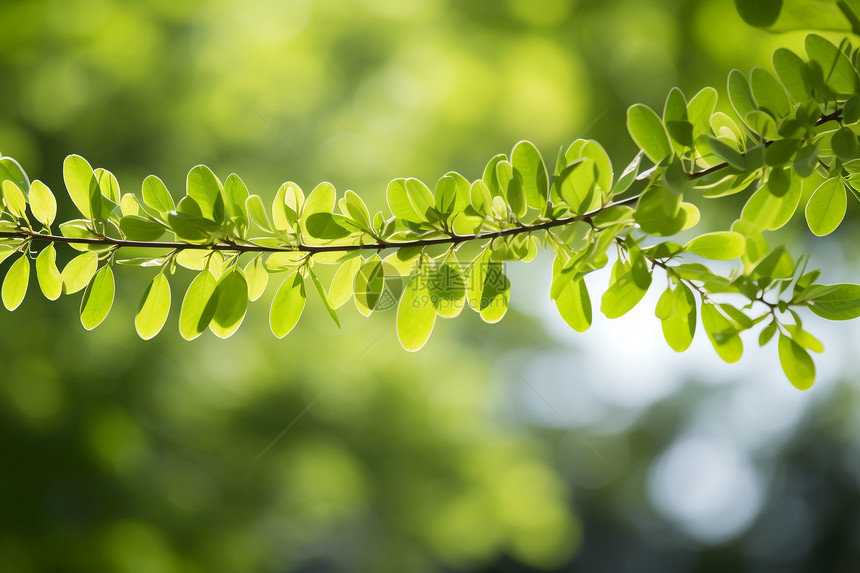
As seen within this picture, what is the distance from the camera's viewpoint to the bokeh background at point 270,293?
2764 millimetres

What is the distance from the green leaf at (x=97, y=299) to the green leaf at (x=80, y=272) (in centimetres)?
1

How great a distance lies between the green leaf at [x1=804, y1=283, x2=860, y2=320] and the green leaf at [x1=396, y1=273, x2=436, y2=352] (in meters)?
0.31

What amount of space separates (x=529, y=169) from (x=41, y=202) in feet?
1.49

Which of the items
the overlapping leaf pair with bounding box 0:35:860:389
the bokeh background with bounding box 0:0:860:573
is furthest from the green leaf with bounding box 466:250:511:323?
the bokeh background with bounding box 0:0:860:573

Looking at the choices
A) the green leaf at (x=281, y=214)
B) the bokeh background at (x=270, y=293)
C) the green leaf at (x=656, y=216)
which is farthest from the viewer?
the bokeh background at (x=270, y=293)

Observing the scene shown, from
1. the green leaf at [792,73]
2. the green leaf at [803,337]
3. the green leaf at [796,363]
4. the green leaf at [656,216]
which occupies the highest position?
the green leaf at [792,73]

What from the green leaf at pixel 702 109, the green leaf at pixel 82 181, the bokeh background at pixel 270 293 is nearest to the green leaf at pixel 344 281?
the green leaf at pixel 82 181

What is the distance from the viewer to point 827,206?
1.72ft

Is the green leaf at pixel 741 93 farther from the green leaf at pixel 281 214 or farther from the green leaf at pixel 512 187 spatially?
the green leaf at pixel 281 214

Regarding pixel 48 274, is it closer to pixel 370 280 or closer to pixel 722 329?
pixel 370 280

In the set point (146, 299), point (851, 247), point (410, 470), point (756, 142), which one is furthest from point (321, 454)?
point (851, 247)

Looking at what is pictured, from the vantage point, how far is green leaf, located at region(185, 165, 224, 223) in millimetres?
468

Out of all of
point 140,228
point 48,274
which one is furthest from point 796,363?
point 48,274

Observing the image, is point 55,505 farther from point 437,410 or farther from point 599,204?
point 599,204
